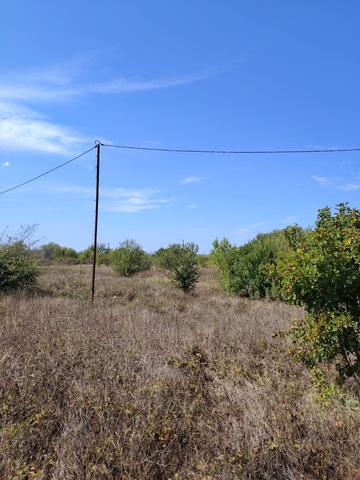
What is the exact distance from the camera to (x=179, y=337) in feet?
21.5

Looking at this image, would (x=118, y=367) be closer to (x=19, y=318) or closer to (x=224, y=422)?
(x=224, y=422)

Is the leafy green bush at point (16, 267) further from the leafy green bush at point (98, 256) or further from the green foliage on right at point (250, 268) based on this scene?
the leafy green bush at point (98, 256)

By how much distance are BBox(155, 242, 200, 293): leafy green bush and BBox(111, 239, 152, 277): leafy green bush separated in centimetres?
881

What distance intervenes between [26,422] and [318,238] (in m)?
3.84

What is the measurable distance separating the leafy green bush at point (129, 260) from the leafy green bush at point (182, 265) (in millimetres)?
8811

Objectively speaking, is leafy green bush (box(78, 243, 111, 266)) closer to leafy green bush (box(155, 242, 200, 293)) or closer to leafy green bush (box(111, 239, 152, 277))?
leafy green bush (box(111, 239, 152, 277))

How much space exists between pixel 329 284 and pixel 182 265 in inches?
543

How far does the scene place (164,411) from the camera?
4.03m

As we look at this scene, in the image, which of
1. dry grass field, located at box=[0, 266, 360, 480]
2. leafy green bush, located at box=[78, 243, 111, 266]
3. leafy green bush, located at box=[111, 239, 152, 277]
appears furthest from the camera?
leafy green bush, located at box=[78, 243, 111, 266]

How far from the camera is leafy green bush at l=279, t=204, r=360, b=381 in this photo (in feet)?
14.1

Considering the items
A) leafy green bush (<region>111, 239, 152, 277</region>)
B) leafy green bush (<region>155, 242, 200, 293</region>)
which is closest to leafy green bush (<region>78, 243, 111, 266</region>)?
leafy green bush (<region>111, 239, 152, 277</region>)

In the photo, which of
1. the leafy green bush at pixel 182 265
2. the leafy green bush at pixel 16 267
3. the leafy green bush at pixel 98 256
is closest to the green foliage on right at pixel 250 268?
the leafy green bush at pixel 182 265

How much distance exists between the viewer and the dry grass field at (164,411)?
3.25 meters

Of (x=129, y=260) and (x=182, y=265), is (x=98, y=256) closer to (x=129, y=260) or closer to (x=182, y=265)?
(x=129, y=260)
